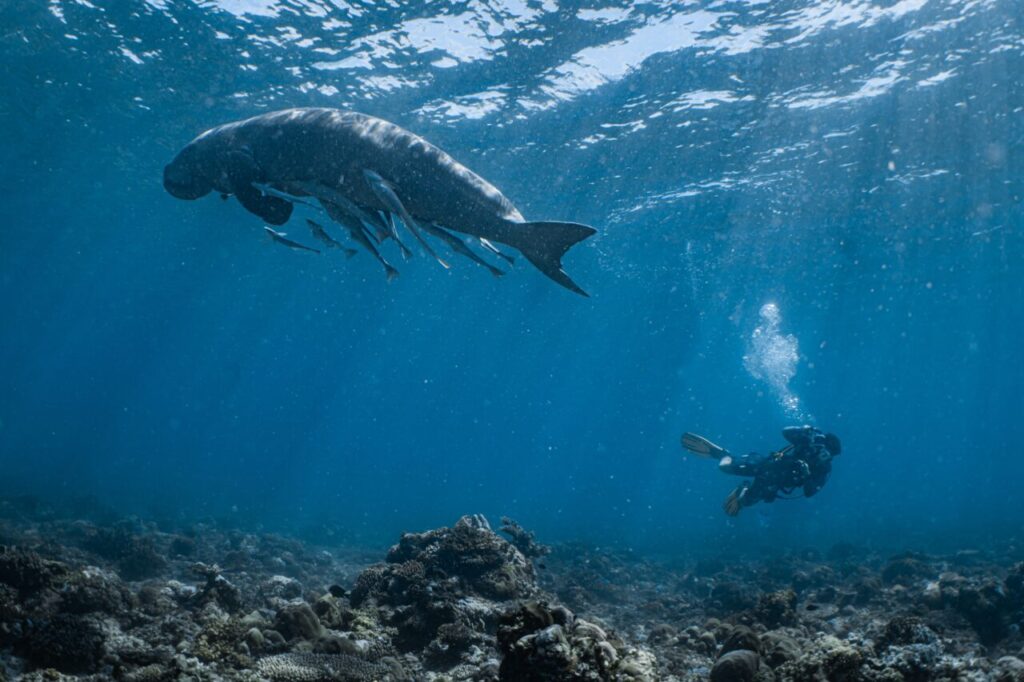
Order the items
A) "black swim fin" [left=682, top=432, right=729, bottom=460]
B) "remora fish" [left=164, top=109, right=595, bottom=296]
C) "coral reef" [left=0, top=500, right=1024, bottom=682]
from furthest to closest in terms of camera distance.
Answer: "black swim fin" [left=682, top=432, right=729, bottom=460] < "coral reef" [left=0, top=500, right=1024, bottom=682] < "remora fish" [left=164, top=109, right=595, bottom=296]

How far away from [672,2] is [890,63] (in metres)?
7.00

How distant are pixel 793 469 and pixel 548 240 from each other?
1211 cm

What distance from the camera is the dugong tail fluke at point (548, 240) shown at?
3793 millimetres

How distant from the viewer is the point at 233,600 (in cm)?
711

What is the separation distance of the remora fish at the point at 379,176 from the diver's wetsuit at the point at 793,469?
1159 cm

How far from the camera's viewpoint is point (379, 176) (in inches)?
157

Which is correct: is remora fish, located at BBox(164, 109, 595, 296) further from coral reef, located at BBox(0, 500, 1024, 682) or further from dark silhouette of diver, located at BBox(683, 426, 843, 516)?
dark silhouette of diver, located at BBox(683, 426, 843, 516)

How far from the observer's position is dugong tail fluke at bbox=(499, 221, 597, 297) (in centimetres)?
379

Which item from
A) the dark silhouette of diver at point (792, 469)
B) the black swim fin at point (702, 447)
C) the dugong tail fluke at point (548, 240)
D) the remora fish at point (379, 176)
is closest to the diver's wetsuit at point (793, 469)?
the dark silhouette of diver at point (792, 469)

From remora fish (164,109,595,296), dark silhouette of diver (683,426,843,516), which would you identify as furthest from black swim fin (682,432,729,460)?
remora fish (164,109,595,296)

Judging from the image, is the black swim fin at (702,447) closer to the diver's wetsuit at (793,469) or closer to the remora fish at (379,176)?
the diver's wetsuit at (793,469)

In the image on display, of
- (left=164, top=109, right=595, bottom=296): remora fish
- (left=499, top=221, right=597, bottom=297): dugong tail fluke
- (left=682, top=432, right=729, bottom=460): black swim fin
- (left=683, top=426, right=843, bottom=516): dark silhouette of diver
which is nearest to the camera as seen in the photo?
(left=499, top=221, right=597, bottom=297): dugong tail fluke

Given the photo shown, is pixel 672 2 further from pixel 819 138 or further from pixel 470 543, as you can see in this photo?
pixel 470 543

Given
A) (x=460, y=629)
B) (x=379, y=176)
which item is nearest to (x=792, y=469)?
(x=460, y=629)
